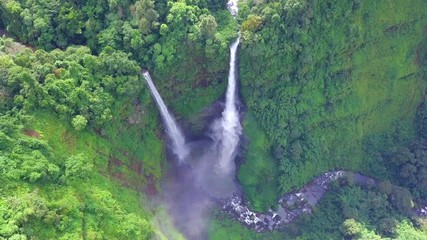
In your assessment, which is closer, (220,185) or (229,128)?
(229,128)

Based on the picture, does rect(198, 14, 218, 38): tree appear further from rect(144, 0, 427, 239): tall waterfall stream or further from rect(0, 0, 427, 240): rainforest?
rect(144, 0, 427, 239): tall waterfall stream

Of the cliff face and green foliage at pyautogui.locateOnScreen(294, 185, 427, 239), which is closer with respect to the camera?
the cliff face

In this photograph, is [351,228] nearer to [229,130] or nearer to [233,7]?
[229,130]

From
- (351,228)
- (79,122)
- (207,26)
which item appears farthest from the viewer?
(351,228)

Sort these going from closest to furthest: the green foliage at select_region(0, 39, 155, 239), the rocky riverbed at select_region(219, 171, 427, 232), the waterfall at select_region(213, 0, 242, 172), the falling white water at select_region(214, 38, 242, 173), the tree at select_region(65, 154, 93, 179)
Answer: the green foliage at select_region(0, 39, 155, 239), the tree at select_region(65, 154, 93, 179), the waterfall at select_region(213, 0, 242, 172), the falling white water at select_region(214, 38, 242, 173), the rocky riverbed at select_region(219, 171, 427, 232)

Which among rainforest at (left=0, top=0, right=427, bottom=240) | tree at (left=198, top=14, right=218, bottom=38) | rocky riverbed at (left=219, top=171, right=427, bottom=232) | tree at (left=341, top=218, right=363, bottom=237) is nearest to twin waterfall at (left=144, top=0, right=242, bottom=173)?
rainforest at (left=0, top=0, right=427, bottom=240)

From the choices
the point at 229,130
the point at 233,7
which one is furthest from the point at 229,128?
the point at 233,7

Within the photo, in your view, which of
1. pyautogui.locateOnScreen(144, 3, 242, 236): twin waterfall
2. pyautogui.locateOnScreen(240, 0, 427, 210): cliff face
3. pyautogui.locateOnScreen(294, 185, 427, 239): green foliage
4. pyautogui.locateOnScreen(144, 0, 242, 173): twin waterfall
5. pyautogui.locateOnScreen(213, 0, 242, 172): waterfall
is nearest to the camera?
pyautogui.locateOnScreen(240, 0, 427, 210): cliff face
